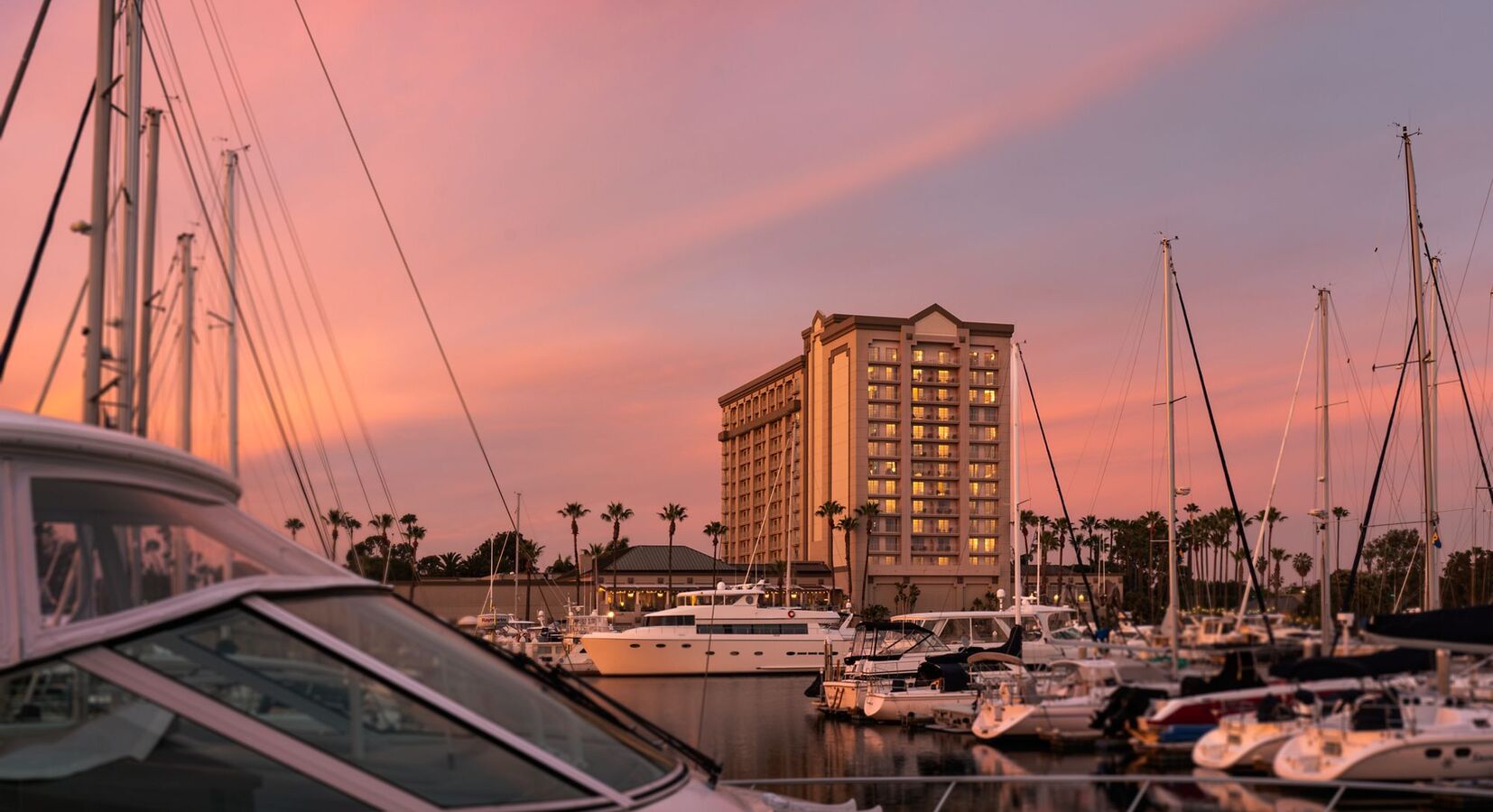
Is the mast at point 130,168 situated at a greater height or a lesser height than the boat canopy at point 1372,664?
greater

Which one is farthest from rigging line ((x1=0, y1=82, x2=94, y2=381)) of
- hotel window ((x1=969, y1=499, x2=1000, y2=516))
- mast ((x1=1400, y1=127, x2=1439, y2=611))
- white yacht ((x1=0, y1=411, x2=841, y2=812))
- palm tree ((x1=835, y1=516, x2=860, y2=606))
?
hotel window ((x1=969, y1=499, x2=1000, y2=516))

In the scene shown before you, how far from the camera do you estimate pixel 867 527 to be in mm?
113688

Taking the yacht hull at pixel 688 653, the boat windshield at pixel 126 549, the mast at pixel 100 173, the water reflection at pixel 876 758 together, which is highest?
the mast at pixel 100 173

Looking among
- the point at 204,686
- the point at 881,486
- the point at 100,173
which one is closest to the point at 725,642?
the point at 100,173

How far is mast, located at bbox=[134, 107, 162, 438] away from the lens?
14.7 m

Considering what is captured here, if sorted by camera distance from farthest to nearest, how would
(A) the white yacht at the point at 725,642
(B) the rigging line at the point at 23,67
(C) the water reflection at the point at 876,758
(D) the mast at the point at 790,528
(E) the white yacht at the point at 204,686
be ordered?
(A) the white yacht at the point at 725,642 → (D) the mast at the point at 790,528 → (B) the rigging line at the point at 23,67 → (C) the water reflection at the point at 876,758 → (E) the white yacht at the point at 204,686

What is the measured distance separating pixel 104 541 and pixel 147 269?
14679 mm

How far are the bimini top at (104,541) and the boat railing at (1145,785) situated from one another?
6.68 ft

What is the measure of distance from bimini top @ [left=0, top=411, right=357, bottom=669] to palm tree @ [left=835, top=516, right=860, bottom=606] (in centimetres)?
10817

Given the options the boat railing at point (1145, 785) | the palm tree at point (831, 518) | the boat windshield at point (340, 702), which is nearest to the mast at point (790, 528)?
the palm tree at point (831, 518)

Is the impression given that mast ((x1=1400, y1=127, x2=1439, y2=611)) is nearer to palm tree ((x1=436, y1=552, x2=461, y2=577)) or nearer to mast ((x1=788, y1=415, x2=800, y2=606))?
mast ((x1=788, y1=415, x2=800, y2=606))

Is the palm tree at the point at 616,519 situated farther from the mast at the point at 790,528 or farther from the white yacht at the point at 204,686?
the white yacht at the point at 204,686

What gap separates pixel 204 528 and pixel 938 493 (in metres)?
115

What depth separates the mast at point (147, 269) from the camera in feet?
48.2
